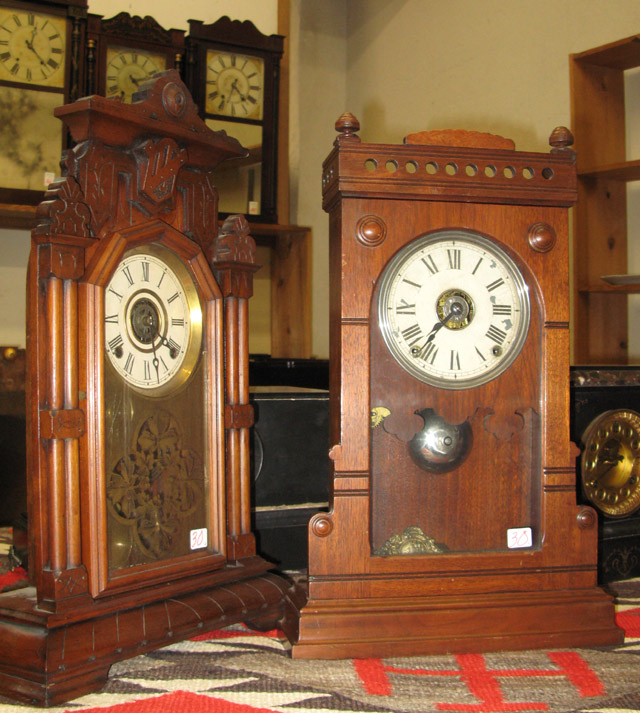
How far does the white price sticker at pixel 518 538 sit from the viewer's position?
1284 mm

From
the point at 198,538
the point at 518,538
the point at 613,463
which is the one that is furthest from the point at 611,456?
the point at 198,538

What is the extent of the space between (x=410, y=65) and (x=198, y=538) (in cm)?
290

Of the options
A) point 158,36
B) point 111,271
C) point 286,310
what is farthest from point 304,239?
point 111,271

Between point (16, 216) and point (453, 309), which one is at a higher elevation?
point (16, 216)

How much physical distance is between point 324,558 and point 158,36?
96.5 inches

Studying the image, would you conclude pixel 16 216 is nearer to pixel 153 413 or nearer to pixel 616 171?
pixel 153 413

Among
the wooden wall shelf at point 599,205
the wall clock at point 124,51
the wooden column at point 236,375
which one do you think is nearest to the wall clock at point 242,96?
the wall clock at point 124,51

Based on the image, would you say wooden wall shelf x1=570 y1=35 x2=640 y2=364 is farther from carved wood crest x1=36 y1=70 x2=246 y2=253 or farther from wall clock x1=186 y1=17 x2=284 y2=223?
carved wood crest x1=36 y1=70 x2=246 y2=253

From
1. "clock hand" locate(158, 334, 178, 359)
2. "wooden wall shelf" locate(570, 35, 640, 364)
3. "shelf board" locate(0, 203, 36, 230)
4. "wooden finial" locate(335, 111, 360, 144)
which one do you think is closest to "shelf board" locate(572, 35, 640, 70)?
"wooden wall shelf" locate(570, 35, 640, 364)

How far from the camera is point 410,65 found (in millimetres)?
3627

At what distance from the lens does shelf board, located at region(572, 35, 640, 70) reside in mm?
2295

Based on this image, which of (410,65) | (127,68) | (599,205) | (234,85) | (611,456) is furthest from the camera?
(410,65)

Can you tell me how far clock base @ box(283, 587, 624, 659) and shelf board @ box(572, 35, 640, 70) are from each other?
5.54 feet

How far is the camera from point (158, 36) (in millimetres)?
3027
